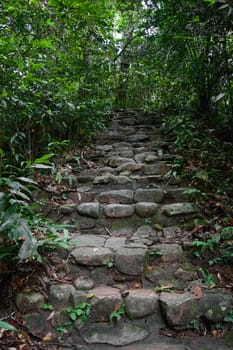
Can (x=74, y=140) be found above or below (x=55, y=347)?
above

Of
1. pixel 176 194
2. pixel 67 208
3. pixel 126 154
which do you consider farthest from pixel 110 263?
pixel 126 154

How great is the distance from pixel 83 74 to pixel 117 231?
301 cm

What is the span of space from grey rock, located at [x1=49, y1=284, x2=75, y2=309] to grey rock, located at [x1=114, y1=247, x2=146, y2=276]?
14.7 inches

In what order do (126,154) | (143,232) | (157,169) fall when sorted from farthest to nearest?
(126,154), (157,169), (143,232)

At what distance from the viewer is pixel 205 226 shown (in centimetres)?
234

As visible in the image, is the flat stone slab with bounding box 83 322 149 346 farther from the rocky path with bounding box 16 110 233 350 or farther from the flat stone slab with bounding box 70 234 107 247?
the flat stone slab with bounding box 70 234 107 247

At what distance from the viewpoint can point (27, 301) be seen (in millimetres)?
1726

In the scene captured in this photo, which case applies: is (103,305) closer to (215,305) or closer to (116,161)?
(215,305)

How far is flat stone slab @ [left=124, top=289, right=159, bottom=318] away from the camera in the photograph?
5.58 ft

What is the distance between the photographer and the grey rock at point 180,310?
5.40 ft

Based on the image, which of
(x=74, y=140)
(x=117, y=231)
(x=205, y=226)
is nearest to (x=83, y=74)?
(x=74, y=140)

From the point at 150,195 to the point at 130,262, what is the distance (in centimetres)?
99

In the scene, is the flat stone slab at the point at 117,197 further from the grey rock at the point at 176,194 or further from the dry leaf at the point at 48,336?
the dry leaf at the point at 48,336

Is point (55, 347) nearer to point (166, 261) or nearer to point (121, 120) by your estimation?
point (166, 261)
